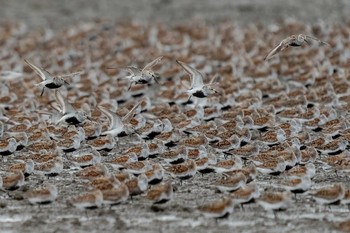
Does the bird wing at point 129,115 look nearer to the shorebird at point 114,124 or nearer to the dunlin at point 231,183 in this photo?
the shorebird at point 114,124

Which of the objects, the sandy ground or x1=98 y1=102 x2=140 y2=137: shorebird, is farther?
x1=98 y1=102 x2=140 y2=137: shorebird

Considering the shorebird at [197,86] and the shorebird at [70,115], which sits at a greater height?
the shorebird at [197,86]

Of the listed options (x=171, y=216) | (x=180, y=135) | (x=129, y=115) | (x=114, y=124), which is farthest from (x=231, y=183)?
(x=129, y=115)

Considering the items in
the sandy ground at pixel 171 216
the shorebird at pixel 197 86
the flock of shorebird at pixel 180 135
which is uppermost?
the shorebird at pixel 197 86

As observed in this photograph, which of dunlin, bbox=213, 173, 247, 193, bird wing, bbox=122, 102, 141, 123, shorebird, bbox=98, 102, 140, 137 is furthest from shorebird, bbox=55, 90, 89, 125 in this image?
dunlin, bbox=213, 173, 247, 193

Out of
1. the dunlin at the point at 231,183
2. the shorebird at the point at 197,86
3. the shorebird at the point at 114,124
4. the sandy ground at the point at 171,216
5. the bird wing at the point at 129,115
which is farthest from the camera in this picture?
the shorebird at the point at 197,86

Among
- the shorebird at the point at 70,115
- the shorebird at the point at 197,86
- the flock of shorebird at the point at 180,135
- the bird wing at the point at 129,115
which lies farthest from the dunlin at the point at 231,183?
the shorebird at the point at 70,115

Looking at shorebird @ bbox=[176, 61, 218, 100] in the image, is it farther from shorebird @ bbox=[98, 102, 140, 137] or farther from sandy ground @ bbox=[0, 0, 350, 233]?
sandy ground @ bbox=[0, 0, 350, 233]

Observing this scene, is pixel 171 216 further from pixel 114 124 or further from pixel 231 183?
pixel 114 124
